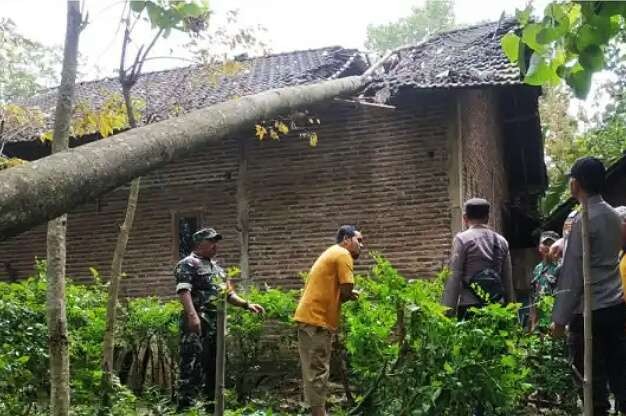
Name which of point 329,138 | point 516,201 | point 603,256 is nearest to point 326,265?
point 603,256

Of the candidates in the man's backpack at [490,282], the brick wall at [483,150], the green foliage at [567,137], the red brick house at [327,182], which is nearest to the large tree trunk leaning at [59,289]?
the man's backpack at [490,282]

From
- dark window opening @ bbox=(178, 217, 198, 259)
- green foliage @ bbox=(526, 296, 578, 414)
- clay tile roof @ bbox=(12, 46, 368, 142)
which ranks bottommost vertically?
green foliage @ bbox=(526, 296, 578, 414)

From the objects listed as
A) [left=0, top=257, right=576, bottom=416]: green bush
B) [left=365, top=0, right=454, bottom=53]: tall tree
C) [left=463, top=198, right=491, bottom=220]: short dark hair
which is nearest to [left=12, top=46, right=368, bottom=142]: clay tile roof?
[left=0, top=257, right=576, bottom=416]: green bush

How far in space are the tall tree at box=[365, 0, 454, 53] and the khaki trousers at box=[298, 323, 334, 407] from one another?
36.3m

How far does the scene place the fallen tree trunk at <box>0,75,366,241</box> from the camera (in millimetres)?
2041

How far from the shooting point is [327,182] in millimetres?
10359

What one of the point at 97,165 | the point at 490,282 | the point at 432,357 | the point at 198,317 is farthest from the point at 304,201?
the point at 97,165

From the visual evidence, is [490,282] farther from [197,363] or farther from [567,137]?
[567,137]

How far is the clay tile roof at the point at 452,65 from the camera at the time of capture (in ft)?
29.2

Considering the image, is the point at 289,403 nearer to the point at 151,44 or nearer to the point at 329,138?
the point at 151,44

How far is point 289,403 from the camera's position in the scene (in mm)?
6812

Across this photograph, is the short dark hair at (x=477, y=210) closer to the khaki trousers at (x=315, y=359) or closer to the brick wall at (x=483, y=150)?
the khaki trousers at (x=315, y=359)

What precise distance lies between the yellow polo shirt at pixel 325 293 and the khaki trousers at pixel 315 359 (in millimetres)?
84

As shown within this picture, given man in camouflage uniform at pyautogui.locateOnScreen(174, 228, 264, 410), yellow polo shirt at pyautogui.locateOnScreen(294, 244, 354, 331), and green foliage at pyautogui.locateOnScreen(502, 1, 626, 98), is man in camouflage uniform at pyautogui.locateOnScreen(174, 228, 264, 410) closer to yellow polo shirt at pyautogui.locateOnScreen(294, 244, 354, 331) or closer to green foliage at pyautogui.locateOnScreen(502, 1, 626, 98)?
yellow polo shirt at pyautogui.locateOnScreen(294, 244, 354, 331)
